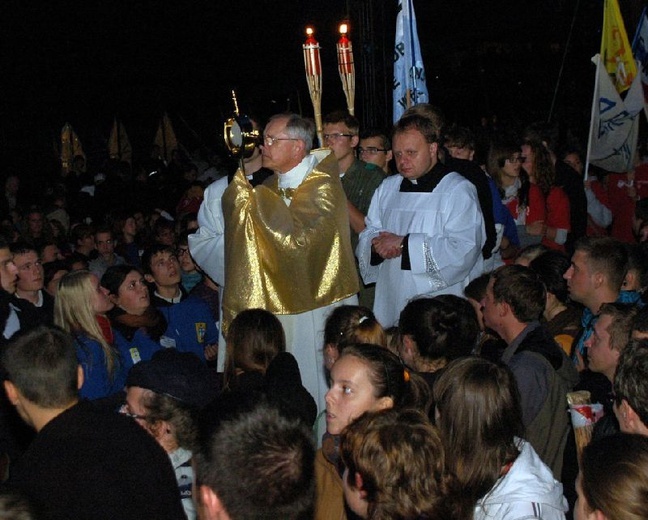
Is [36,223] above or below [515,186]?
below

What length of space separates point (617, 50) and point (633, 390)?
6.78 meters

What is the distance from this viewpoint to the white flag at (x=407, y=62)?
26.6ft

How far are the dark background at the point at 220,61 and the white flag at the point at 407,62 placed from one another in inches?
526

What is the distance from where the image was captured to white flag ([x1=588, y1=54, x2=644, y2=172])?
880cm

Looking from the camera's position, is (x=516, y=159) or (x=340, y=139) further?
(x=516, y=159)

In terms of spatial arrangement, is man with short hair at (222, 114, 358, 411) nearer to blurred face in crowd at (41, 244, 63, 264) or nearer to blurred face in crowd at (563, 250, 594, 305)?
blurred face in crowd at (563, 250, 594, 305)

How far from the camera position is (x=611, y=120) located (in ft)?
29.0

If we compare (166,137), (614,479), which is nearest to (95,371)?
(614,479)

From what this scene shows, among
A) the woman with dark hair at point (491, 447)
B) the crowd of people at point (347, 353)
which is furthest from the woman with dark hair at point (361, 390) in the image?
the woman with dark hair at point (491, 447)

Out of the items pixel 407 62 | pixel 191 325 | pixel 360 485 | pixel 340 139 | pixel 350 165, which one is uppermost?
pixel 407 62

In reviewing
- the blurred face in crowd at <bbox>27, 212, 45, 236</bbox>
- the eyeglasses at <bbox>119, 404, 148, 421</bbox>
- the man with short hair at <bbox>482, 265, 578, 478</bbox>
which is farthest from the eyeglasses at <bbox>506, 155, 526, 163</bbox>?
the blurred face in crowd at <bbox>27, 212, 45, 236</bbox>

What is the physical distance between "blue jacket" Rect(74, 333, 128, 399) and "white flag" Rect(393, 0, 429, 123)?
3767mm

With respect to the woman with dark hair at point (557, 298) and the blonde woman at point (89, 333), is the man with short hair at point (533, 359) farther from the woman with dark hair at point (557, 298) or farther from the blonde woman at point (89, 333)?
the blonde woman at point (89, 333)

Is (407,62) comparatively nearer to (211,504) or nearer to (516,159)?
(516,159)
